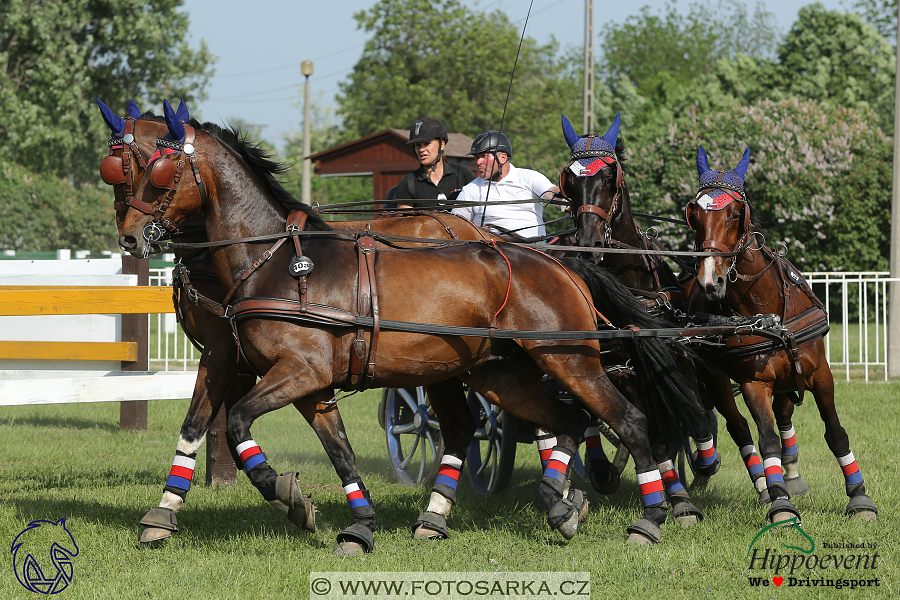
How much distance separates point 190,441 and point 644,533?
2.45 metres

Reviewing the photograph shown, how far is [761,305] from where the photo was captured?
5.02 meters

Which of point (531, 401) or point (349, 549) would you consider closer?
point (349, 549)

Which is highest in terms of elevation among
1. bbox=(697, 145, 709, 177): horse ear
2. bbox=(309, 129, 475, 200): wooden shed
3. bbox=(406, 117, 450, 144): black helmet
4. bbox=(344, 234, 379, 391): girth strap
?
bbox=(309, 129, 475, 200): wooden shed

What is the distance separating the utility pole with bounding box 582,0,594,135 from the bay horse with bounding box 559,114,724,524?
11.7 meters

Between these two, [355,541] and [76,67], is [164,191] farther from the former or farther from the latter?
[76,67]

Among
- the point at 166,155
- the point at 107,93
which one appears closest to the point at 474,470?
the point at 166,155

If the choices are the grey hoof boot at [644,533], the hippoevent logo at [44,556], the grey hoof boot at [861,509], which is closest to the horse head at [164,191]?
the hippoevent logo at [44,556]

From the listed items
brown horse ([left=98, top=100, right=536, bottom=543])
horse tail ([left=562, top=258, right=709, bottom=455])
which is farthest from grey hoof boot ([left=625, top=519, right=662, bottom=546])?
brown horse ([left=98, top=100, right=536, bottom=543])

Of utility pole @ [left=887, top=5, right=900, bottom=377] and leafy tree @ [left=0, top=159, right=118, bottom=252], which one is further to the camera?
leafy tree @ [left=0, top=159, right=118, bottom=252]

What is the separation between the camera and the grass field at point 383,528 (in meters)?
4.05

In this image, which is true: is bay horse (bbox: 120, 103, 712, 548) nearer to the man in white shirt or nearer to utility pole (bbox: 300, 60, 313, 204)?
the man in white shirt

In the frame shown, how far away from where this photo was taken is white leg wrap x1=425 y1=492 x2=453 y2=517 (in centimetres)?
499

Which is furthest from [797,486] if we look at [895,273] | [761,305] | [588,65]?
[588,65]

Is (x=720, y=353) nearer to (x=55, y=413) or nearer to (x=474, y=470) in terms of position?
(x=474, y=470)
